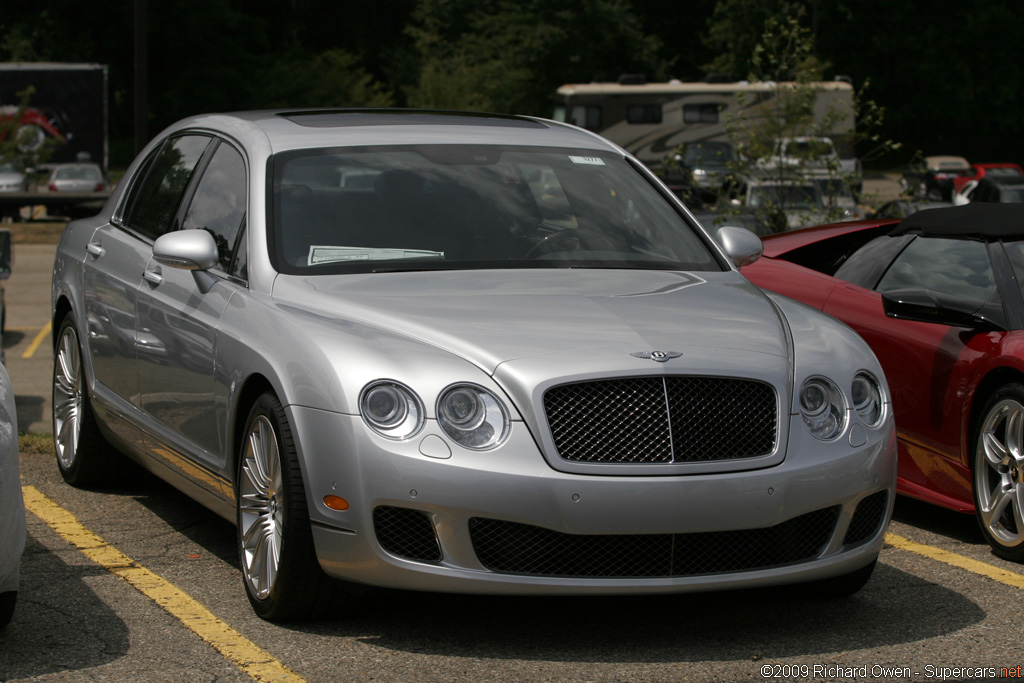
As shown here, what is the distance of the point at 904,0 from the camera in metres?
68.8

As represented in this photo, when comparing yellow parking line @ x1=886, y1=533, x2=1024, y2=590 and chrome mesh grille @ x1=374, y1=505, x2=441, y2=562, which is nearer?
chrome mesh grille @ x1=374, y1=505, x2=441, y2=562

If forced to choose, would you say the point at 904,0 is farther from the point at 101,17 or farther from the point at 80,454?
the point at 80,454

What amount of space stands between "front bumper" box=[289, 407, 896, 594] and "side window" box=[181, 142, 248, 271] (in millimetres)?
1264

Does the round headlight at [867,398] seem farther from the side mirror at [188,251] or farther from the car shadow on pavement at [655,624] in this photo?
the side mirror at [188,251]

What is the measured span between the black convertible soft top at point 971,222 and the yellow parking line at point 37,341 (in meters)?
10.9

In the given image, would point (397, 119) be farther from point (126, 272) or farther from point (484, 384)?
point (484, 384)

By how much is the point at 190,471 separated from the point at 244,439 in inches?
29.4

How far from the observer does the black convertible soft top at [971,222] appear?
631 cm

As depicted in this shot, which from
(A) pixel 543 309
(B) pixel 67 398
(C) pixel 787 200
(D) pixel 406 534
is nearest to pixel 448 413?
(D) pixel 406 534

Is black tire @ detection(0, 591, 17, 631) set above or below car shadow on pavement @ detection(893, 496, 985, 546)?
above

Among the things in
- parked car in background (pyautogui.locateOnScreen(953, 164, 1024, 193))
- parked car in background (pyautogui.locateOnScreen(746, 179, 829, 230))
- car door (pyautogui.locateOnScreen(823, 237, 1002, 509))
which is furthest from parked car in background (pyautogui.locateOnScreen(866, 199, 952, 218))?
parked car in background (pyautogui.locateOnScreen(953, 164, 1024, 193))

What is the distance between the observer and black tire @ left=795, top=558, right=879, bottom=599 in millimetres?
4852

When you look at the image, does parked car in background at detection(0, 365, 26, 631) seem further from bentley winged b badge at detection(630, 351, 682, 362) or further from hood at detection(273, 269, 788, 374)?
bentley winged b badge at detection(630, 351, 682, 362)

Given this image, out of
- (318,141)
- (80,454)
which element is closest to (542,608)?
(318,141)
